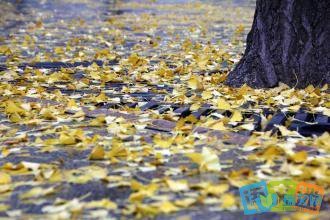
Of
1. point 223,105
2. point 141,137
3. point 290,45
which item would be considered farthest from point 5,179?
point 290,45

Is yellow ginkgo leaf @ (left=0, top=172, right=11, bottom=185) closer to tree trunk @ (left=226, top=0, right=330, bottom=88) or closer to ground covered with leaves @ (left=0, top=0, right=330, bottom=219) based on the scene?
ground covered with leaves @ (left=0, top=0, right=330, bottom=219)

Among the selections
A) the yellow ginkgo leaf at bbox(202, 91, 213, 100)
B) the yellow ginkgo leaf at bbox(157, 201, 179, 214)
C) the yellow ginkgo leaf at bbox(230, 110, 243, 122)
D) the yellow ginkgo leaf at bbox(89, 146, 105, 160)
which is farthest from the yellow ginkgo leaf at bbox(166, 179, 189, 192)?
the yellow ginkgo leaf at bbox(202, 91, 213, 100)

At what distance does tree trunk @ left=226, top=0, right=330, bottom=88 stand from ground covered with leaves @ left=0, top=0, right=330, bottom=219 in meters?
0.22

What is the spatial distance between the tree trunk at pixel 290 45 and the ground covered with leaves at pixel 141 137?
0.22 meters

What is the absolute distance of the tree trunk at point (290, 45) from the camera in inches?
204

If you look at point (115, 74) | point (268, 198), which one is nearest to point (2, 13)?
point (115, 74)

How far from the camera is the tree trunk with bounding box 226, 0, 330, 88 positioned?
17.0 ft

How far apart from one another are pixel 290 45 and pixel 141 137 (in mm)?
2061

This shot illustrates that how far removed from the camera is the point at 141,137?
389cm

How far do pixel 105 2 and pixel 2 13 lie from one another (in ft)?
18.2

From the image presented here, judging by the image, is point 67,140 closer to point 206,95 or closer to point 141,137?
point 141,137

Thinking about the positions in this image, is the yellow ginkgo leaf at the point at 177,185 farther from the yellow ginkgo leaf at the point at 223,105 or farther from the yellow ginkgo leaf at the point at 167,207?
the yellow ginkgo leaf at the point at 223,105

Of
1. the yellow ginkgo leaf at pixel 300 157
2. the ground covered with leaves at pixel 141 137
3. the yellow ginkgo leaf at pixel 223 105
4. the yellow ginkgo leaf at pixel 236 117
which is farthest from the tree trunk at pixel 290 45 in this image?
the yellow ginkgo leaf at pixel 300 157

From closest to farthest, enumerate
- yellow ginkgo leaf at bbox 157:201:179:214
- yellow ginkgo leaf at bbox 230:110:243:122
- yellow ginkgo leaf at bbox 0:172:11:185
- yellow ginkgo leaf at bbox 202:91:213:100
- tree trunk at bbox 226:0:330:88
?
yellow ginkgo leaf at bbox 157:201:179:214
yellow ginkgo leaf at bbox 0:172:11:185
yellow ginkgo leaf at bbox 230:110:243:122
yellow ginkgo leaf at bbox 202:91:213:100
tree trunk at bbox 226:0:330:88
